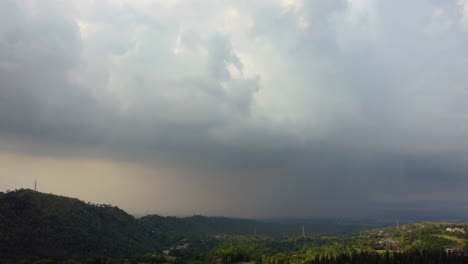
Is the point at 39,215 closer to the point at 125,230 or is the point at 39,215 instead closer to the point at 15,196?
the point at 15,196

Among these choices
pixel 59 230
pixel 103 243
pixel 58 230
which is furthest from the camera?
pixel 103 243

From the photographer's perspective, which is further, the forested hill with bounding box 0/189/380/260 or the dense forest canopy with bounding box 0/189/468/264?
the forested hill with bounding box 0/189/380/260

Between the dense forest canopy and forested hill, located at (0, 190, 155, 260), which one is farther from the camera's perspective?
forested hill, located at (0, 190, 155, 260)

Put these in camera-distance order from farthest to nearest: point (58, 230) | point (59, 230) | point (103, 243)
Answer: point (103, 243) < point (59, 230) < point (58, 230)

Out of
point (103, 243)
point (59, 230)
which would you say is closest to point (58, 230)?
point (59, 230)

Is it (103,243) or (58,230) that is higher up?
(58,230)

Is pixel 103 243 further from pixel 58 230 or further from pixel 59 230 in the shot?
pixel 58 230

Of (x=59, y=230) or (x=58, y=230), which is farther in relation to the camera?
(x=59, y=230)

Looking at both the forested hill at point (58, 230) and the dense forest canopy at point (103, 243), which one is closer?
the dense forest canopy at point (103, 243)

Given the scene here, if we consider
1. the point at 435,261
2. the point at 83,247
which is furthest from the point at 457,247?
the point at 83,247
